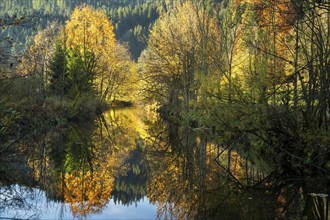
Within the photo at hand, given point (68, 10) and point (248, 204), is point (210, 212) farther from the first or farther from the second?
point (68, 10)

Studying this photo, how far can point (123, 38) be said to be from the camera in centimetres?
13925

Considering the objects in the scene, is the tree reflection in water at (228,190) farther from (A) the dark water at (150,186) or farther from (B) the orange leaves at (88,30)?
(B) the orange leaves at (88,30)

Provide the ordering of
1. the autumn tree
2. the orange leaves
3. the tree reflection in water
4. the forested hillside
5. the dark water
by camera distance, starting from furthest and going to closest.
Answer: the orange leaves
the autumn tree
the forested hillside
the dark water
the tree reflection in water

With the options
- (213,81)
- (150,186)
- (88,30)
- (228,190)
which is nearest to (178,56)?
(213,81)

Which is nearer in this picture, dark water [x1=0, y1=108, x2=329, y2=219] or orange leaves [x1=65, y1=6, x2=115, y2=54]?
dark water [x1=0, y1=108, x2=329, y2=219]

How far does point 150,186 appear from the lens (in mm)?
11109

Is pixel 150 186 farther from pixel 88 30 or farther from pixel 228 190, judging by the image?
pixel 88 30

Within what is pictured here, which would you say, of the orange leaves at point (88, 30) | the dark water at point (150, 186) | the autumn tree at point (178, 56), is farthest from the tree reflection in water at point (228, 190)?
the orange leaves at point (88, 30)

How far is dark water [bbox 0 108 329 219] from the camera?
8211 millimetres

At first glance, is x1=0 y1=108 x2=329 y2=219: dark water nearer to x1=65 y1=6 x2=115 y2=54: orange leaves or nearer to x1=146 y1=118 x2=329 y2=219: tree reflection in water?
x1=146 y1=118 x2=329 y2=219: tree reflection in water

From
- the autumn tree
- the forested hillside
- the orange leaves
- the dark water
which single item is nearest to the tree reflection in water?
the dark water

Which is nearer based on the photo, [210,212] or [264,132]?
[210,212]

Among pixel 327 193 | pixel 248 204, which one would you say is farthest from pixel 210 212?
pixel 327 193

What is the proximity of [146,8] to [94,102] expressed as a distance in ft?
408
